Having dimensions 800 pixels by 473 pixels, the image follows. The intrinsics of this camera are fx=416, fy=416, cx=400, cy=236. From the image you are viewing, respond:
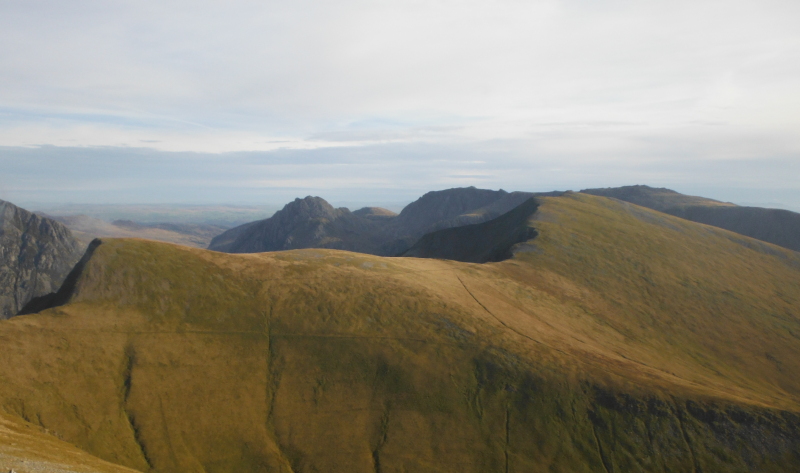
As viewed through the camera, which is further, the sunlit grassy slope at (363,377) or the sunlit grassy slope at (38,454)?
the sunlit grassy slope at (363,377)

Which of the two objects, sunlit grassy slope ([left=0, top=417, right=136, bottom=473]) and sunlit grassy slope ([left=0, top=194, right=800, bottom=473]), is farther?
sunlit grassy slope ([left=0, top=194, right=800, bottom=473])

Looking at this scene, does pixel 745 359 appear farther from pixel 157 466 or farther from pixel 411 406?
pixel 157 466

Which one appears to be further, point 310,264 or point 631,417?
point 310,264

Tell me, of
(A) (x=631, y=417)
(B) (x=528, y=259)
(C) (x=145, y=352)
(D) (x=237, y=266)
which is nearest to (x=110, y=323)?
(C) (x=145, y=352)

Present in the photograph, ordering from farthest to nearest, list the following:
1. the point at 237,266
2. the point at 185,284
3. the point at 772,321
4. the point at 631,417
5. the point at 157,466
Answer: the point at 772,321 < the point at 237,266 < the point at 185,284 < the point at 631,417 < the point at 157,466

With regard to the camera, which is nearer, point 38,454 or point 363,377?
point 38,454

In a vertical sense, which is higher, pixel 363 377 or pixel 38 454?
pixel 38 454

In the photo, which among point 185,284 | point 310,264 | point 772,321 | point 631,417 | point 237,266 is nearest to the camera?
point 631,417

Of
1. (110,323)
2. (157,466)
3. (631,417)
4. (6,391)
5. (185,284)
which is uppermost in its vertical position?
(185,284)
